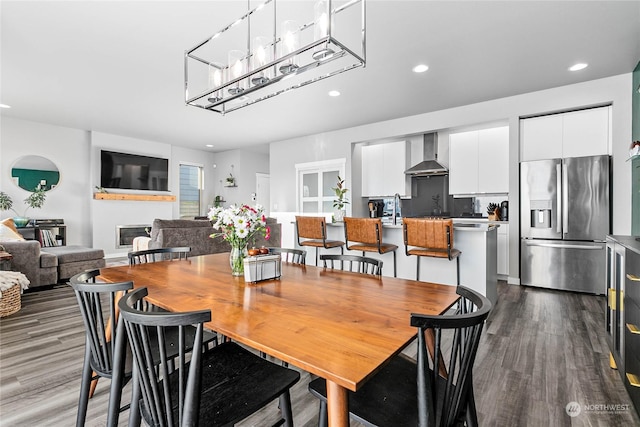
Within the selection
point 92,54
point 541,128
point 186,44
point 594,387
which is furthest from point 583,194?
point 92,54

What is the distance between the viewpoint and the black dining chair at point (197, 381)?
908 mm

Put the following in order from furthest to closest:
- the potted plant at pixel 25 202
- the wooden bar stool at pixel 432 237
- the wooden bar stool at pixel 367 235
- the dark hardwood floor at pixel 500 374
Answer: the potted plant at pixel 25 202 → the wooden bar stool at pixel 367 235 → the wooden bar stool at pixel 432 237 → the dark hardwood floor at pixel 500 374

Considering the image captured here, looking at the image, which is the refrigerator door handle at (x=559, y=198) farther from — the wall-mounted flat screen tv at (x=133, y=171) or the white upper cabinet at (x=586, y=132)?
the wall-mounted flat screen tv at (x=133, y=171)

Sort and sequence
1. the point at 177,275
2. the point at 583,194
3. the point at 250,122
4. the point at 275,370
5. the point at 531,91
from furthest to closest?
1. the point at 250,122
2. the point at 531,91
3. the point at 583,194
4. the point at 177,275
5. the point at 275,370

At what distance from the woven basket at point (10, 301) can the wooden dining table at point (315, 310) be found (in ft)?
6.86

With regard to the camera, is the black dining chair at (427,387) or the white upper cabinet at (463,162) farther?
the white upper cabinet at (463,162)

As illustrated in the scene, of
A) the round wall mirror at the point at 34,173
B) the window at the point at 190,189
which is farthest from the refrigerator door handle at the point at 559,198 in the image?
the round wall mirror at the point at 34,173

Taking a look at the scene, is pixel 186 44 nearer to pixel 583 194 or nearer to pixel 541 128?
pixel 541 128

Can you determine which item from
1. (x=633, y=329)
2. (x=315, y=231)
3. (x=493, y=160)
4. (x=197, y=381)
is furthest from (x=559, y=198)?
(x=197, y=381)

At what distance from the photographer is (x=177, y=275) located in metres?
1.85

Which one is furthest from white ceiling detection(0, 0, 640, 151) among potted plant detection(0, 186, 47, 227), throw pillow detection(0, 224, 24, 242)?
throw pillow detection(0, 224, 24, 242)

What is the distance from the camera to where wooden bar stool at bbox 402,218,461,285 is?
2.96m

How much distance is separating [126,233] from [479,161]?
24.2ft

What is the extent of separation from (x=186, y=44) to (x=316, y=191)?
414 centimetres
